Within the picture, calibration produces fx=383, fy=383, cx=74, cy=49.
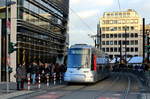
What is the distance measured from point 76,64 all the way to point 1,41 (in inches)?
286

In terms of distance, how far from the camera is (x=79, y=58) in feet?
93.8

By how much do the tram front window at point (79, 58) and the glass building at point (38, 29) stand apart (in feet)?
17.3

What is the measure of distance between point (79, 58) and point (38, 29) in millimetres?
16117

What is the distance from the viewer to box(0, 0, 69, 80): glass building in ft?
113

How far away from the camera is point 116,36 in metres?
160

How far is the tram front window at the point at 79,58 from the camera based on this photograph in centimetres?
2834

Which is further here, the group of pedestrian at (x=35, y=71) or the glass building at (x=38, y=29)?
the glass building at (x=38, y=29)

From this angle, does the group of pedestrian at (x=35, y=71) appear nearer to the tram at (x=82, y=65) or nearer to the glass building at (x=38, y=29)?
the tram at (x=82, y=65)

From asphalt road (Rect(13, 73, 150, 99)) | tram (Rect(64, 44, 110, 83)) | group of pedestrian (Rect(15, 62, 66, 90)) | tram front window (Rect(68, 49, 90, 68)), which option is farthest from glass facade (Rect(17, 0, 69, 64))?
asphalt road (Rect(13, 73, 150, 99))

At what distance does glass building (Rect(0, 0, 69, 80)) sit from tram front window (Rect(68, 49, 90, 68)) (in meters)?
5.28

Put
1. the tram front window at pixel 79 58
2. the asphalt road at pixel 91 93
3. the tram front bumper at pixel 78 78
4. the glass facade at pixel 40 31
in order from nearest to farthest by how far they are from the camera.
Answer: the asphalt road at pixel 91 93, the tram front bumper at pixel 78 78, the tram front window at pixel 79 58, the glass facade at pixel 40 31

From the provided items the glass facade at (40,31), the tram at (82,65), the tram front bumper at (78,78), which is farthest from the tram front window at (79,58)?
the glass facade at (40,31)

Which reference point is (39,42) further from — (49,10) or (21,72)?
(21,72)

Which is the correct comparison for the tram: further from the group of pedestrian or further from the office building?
the office building
